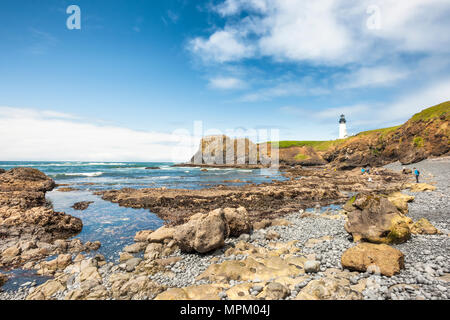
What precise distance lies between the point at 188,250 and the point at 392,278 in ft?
24.6

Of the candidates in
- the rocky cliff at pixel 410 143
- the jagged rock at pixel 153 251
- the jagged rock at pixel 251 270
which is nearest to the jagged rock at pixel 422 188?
the jagged rock at pixel 251 270

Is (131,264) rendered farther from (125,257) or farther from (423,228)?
(423,228)

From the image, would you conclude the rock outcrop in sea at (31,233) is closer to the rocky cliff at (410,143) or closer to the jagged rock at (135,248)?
the jagged rock at (135,248)

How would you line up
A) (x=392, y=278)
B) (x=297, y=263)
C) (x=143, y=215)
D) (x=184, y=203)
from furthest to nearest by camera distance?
(x=184, y=203)
(x=143, y=215)
(x=297, y=263)
(x=392, y=278)

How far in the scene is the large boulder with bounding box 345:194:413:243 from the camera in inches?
355

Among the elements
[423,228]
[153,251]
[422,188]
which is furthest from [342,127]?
[153,251]

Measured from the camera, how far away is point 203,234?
31.3 ft

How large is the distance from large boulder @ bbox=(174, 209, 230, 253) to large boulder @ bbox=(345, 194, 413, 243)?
6263mm

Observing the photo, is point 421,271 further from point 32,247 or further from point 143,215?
point 143,215

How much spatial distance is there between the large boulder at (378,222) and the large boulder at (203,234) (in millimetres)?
6263

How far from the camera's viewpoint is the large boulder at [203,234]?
31.1ft

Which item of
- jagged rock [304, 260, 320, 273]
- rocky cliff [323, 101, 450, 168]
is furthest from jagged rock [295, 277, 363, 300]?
rocky cliff [323, 101, 450, 168]
